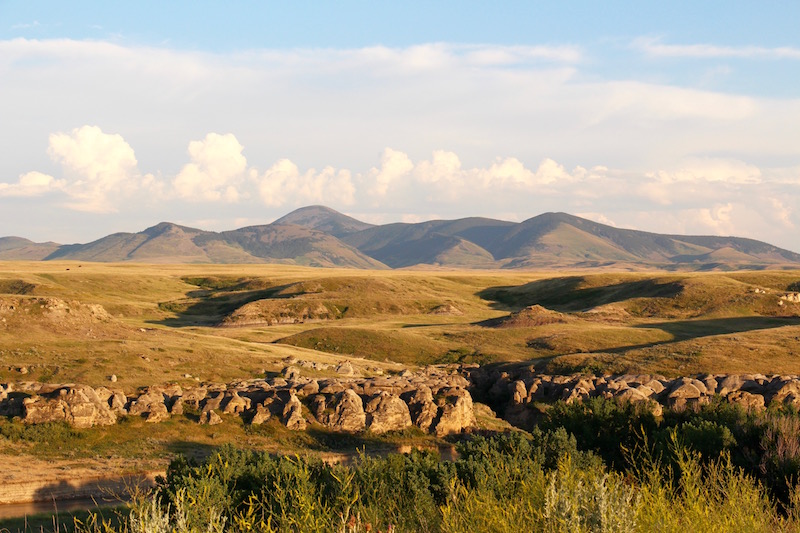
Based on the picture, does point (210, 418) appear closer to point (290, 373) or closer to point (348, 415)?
point (348, 415)

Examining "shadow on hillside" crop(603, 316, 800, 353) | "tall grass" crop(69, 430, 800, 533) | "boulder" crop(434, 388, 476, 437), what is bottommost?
"boulder" crop(434, 388, 476, 437)

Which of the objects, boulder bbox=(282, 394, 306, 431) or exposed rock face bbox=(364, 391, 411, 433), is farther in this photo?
exposed rock face bbox=(364, 391, 411, 433)

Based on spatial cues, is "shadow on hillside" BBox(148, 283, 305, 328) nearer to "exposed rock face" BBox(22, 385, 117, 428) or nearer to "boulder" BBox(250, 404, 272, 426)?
"boulder" BBox(250, 404, 272, 426)

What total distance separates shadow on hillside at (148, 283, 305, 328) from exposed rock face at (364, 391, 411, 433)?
63460 millimetres

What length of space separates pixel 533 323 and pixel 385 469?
234 ft

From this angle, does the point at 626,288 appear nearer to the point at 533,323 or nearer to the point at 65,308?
the point at 533,323

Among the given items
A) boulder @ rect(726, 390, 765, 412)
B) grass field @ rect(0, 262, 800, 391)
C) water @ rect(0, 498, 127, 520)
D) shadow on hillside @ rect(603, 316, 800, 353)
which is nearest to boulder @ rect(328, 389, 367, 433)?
grass field @ rect(0, 262, 800, 391)

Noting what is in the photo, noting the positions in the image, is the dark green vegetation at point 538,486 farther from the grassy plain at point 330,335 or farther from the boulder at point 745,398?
the grassy plain at point 330,335

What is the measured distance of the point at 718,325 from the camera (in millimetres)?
94188

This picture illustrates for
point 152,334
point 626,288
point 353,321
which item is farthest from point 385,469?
point 626,288

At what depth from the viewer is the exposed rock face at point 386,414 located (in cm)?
5138

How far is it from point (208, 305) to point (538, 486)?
403ft

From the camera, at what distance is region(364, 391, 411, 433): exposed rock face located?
51.4 meters

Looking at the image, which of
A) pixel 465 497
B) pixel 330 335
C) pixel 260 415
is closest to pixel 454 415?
pixel 260 415
